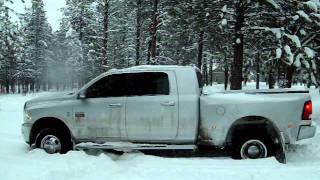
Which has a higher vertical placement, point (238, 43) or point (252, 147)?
point (238, 43)

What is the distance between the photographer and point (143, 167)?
798 centimetres

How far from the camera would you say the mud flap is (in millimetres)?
8516

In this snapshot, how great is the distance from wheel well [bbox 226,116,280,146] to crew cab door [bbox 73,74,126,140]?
222 centimetres

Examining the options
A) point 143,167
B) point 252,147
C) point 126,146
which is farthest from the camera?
point 126,146

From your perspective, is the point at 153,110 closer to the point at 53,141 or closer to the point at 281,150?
the point at 53,141

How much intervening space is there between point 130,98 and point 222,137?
1994 mm

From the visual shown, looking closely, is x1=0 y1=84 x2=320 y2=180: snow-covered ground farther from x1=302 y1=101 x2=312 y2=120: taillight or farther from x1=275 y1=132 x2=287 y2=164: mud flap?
x1=302 y1=101 x2=312 y2=120: taillight

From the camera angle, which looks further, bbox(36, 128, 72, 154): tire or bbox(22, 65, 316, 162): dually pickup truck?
bbox(36, 128, 72, 154): tire

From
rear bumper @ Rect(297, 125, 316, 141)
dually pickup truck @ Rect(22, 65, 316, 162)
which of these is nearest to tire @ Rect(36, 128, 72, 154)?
dually pickup truck @ Rect(22, 65, 316, 162)

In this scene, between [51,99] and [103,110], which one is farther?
[51,99]

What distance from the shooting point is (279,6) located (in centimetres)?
1507

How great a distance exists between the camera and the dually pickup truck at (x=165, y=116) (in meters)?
8.66

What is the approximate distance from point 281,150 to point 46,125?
4.81m

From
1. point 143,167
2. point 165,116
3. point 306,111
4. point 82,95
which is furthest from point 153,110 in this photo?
point 306,111
